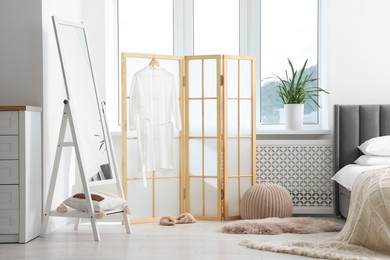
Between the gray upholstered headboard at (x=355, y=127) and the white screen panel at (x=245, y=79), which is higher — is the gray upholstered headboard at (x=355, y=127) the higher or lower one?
the lower one

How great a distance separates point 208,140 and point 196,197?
0.50m

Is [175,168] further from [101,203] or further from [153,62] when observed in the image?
[101,203]

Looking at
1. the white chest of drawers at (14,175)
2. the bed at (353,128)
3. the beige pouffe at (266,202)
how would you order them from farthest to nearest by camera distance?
1. the bed at (353,128)
2. the beige pouffe at (266,202)
3. the white chest of drawers at (14,175)

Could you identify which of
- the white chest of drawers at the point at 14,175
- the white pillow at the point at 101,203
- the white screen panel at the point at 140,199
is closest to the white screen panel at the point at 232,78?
the white screen panel at the point at 140,199

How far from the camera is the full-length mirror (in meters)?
5.09

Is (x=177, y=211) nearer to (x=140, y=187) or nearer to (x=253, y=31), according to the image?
(x=140, y=187)

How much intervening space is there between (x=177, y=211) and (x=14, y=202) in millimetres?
1581

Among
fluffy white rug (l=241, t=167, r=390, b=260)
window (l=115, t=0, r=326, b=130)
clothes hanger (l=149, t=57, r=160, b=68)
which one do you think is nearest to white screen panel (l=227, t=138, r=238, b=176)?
window (l=115, t=0, r=326, b=130)

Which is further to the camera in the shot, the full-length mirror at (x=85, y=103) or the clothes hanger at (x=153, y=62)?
the clothes hanger at (x=153, y=62)

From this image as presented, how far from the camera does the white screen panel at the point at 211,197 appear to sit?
5.83m

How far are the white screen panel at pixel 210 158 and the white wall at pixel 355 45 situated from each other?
1.17 meters

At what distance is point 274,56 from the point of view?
21.2ft

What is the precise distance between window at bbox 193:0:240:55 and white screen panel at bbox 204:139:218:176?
1062mm

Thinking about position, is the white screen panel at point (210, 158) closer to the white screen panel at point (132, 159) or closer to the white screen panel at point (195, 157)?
the white screen panel at point (195, 157)
